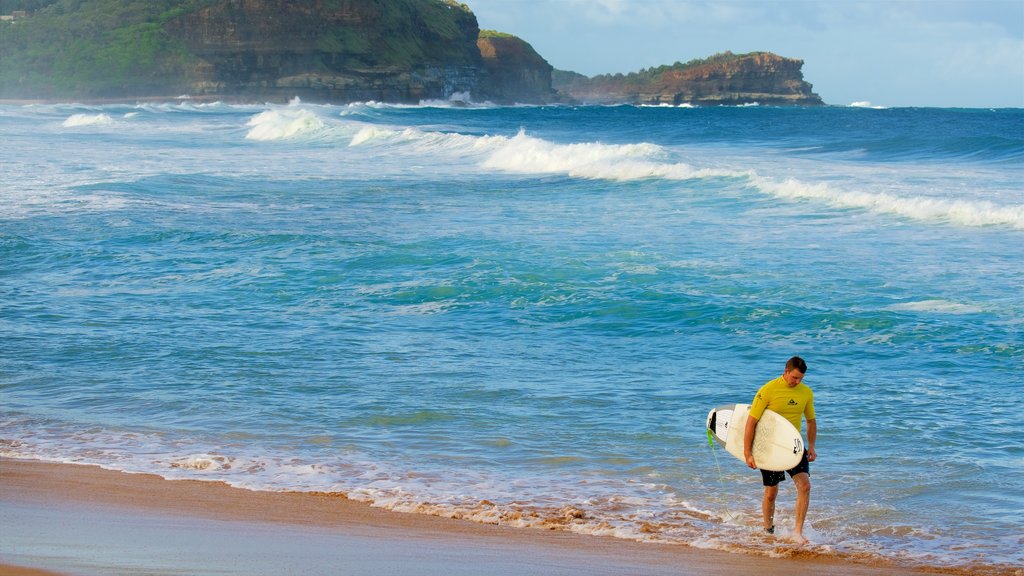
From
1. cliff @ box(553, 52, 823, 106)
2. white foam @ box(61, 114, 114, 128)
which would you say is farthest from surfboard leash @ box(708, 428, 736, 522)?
cliff @ box(553, 52, 823, 106)

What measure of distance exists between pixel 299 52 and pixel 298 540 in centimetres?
12007

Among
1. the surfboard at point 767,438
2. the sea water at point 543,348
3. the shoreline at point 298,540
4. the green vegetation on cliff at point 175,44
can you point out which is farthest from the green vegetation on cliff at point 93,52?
the surfboard at point 767,438

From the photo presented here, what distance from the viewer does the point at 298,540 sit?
17.9 ft

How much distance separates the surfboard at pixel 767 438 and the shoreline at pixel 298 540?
51 centimetres

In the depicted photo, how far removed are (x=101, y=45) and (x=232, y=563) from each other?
420 feet

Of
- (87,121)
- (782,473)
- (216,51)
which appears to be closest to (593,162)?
(782,473)

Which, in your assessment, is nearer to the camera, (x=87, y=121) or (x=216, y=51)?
(x=87, y=121)

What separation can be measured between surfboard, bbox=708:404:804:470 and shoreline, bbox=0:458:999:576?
0.51m

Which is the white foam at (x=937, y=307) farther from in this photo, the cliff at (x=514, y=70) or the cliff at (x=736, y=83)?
the cliff at (x=736, y=83)

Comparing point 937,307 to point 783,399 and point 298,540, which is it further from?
point 298,540

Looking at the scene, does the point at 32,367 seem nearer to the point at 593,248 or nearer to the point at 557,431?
the point at 557,431

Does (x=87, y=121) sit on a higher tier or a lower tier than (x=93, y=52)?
lower

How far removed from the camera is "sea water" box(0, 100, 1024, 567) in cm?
671

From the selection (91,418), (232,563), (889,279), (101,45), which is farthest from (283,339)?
(101,45)
